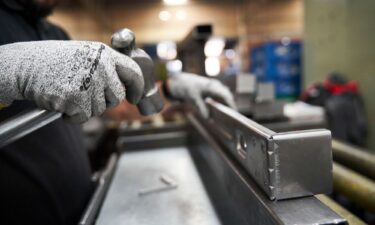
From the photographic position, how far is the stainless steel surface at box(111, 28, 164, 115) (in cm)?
57

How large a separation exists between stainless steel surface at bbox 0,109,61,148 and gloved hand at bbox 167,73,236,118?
1.83 ft

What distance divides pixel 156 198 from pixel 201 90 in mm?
441

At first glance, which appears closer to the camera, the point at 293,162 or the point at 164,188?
the point at 293,162

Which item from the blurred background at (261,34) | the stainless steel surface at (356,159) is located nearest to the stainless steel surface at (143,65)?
the blurred background at (261,34)

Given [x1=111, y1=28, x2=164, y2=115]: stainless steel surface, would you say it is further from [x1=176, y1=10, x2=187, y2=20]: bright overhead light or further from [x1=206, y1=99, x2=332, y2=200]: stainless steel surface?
[x1=176, y1=10, x2=187, y2=20]: bright overhead light

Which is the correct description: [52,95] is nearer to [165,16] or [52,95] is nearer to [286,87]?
[286,87]

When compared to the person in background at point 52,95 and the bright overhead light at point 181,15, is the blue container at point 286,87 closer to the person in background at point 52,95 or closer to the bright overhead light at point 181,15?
the person in background at point 52,95

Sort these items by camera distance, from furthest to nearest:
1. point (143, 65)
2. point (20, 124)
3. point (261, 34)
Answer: point (261, 34)
point (143, 65)
point (20, 124)

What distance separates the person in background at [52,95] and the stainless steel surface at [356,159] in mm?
368

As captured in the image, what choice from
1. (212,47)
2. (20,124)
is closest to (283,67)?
(212,47)

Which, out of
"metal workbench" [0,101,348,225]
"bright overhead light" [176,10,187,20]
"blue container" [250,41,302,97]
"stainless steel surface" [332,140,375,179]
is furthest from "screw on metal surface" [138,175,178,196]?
"bright overhead light" [176,10,187,20]

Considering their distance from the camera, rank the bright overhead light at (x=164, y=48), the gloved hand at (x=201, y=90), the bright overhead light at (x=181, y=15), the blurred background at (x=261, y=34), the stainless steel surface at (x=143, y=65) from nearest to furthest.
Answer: the stainless steel surface at (x=143, y=65), the gloved hand at (x=201, y=90), the blurred background at (x=261, y=34), the bright overhead light at (x=181, y=15), the bright overhead light at (x=164, y=48)

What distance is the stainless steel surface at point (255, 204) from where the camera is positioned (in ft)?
1.22

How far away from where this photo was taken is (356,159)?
79cm
